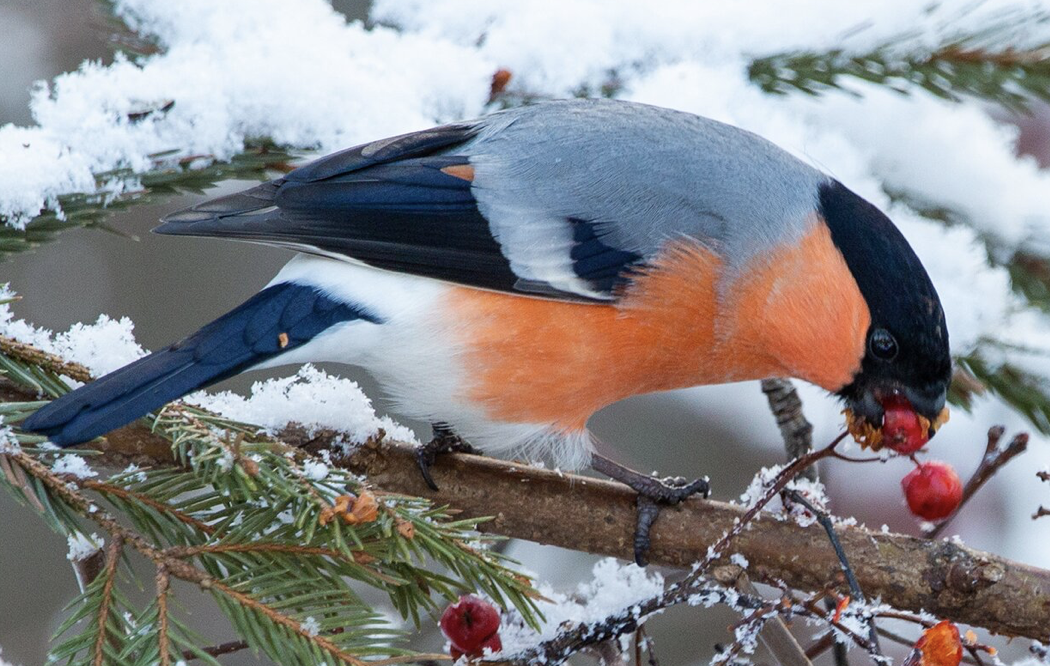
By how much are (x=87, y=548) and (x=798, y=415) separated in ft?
4.57

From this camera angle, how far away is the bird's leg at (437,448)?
1931 millimetres

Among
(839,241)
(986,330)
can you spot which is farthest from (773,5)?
(986,330)

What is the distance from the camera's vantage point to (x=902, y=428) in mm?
2039

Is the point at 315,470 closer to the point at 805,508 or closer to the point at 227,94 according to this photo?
the point at 805,508

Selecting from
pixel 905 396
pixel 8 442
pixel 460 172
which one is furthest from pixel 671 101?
pixel 8 442

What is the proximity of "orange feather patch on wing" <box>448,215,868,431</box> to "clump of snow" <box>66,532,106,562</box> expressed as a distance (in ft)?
2.60

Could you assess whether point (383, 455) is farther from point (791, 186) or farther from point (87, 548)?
point (791, 186)

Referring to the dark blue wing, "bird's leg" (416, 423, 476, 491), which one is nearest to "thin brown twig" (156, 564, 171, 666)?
"bird's leg" (416, 423, 476, 491)

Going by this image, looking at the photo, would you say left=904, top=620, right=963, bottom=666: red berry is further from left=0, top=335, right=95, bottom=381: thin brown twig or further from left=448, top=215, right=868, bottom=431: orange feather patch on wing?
left=0, top=335, right=95, bottom=381: thin brown twig

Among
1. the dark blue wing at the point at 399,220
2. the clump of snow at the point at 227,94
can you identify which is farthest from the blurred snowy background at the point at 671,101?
the dark blue wing at the point at 399,220

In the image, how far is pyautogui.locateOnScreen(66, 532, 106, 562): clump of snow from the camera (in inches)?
57.0

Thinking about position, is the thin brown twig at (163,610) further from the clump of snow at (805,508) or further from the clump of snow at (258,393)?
the clump of snow at (805,508)

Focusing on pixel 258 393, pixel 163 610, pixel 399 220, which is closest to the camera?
pixel 163 610

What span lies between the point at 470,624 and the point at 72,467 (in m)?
0.63
